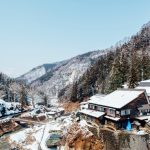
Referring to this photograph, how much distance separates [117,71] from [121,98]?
115ft

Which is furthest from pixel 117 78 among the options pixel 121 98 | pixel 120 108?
pixel 120 108

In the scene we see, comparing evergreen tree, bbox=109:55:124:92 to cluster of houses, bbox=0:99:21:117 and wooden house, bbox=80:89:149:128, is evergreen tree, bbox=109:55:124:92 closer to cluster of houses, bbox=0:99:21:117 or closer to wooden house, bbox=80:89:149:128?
wooden house, bbox=80:89:149:128

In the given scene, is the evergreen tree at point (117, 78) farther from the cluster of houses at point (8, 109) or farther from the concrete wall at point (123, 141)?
the cluster of houses at point (8, 109)

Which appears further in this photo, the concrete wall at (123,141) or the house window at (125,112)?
the house window at (125,112)

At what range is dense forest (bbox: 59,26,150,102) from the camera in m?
98.7

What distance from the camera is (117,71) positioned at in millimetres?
99438

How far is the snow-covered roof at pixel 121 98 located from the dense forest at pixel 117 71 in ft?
54.9

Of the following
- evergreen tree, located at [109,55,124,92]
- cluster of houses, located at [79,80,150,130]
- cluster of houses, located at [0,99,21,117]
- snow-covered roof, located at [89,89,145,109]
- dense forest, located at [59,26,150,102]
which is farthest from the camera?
cluster of houses, located at [0,99,21,117]

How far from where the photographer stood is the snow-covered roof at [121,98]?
61541 mm

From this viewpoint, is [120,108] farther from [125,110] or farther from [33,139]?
[33,139]

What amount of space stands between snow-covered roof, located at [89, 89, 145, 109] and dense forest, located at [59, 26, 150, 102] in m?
16.7

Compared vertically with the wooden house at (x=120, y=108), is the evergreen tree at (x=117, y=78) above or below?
above

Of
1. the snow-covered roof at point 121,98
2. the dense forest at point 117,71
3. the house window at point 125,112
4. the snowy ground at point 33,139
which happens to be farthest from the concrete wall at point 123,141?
the dense forest at point 117,71

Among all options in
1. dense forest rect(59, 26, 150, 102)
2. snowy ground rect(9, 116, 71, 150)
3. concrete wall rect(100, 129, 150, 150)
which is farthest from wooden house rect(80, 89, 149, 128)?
dense forest rect(59, 26, 150, 102)
